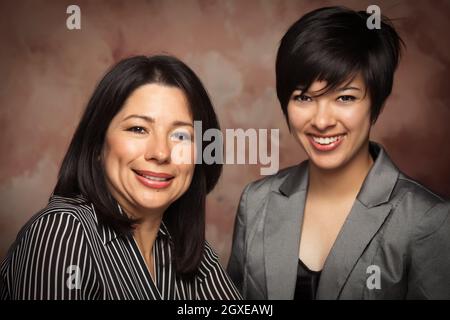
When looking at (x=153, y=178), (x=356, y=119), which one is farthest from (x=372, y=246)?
(x=153, y=178)

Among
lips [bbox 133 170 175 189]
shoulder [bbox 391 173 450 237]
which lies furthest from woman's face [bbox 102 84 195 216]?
shoulder [bbox 391 173 450 237]

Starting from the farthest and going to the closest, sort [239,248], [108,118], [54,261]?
[239,248] < [108,118] < [54,261]

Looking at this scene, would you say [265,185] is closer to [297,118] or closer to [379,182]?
[297,118]

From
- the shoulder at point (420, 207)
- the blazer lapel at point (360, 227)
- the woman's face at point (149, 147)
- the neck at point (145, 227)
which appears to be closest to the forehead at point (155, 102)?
the woman's face at point (149, 147)

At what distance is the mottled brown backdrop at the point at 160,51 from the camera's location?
7.64ft

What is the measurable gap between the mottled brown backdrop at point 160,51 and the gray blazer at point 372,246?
13.2 inches

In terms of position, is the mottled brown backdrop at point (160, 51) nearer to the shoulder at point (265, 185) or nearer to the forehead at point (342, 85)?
the shoulder at point (265, 185)

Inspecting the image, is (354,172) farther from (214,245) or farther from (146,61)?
(146,61)

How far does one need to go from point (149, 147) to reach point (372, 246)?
85 cm

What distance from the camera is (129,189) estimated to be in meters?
1.91

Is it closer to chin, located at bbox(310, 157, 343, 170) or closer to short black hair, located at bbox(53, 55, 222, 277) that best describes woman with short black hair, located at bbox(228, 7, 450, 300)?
chin, located at bbox(310, 157, 343, 170)

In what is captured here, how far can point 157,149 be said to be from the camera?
1866mm
